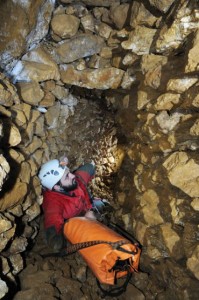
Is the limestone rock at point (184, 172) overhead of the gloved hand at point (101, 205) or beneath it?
overhead

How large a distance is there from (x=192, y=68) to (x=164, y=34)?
0.40 metres

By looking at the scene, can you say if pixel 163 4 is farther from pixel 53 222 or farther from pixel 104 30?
pixel 53 222

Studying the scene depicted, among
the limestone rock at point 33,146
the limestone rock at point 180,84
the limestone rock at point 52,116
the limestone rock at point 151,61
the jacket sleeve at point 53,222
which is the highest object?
the limestone rock at point 151,61

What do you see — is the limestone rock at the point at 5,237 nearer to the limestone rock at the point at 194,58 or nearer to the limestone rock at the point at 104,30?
the limestone rock at the point at 194,58

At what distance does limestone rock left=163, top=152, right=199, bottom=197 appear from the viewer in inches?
82.7

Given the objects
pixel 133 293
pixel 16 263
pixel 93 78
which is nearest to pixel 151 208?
pixel 133 293

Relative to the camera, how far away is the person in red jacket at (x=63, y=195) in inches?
121

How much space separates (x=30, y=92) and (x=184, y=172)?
167cm

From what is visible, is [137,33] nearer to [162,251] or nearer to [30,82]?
[30,82]

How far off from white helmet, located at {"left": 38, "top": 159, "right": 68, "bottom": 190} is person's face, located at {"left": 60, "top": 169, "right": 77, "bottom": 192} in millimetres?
93

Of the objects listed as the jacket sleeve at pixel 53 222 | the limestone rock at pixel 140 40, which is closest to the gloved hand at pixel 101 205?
the jacket sleeve at pixel 53 222

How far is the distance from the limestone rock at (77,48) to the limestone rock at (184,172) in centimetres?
145

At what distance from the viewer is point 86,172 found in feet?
11.8

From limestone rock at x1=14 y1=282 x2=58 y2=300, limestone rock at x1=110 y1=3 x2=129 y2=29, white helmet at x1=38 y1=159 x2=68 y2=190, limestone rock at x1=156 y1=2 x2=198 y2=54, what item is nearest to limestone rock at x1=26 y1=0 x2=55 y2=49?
limestone rock at x1=110 y1=3 x2=129 y2=29
